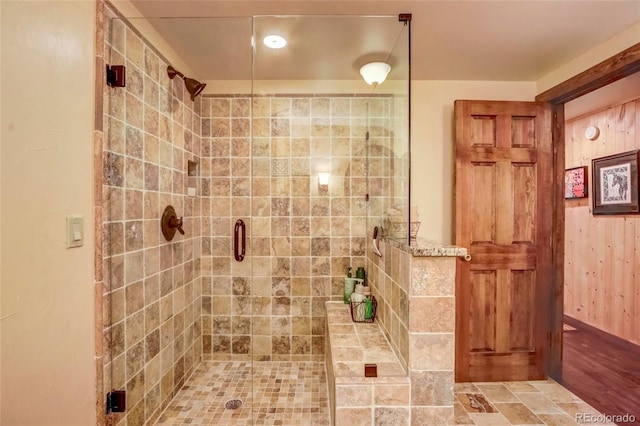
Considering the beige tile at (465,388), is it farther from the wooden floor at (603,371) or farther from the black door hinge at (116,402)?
the black door hinge at (116,402)

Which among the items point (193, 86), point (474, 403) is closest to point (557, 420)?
point (474, 403)

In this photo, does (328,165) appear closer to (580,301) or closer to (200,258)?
(200,258)

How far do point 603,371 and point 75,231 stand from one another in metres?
3.69

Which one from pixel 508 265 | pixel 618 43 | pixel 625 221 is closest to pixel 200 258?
pixel 508 265

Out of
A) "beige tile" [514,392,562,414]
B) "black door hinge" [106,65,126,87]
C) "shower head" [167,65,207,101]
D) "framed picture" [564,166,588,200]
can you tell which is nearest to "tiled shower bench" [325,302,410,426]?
"beige tile" [514,392,562,414]

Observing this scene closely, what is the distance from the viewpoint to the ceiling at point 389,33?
1566mm

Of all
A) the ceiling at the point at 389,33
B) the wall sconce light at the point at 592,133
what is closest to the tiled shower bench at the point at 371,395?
the ceiling at the point at 389,33

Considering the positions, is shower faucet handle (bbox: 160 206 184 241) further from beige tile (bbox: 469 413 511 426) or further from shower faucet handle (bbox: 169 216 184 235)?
beige tile (bbox: 469 413 511 426)

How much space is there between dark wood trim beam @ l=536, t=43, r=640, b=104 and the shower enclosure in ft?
4.24

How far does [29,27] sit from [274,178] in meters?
1.57

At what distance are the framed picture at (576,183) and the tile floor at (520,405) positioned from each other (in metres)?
2.24

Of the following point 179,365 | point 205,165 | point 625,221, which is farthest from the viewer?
point 625,221

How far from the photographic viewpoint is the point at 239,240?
2404mm

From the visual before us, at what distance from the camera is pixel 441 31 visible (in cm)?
176
